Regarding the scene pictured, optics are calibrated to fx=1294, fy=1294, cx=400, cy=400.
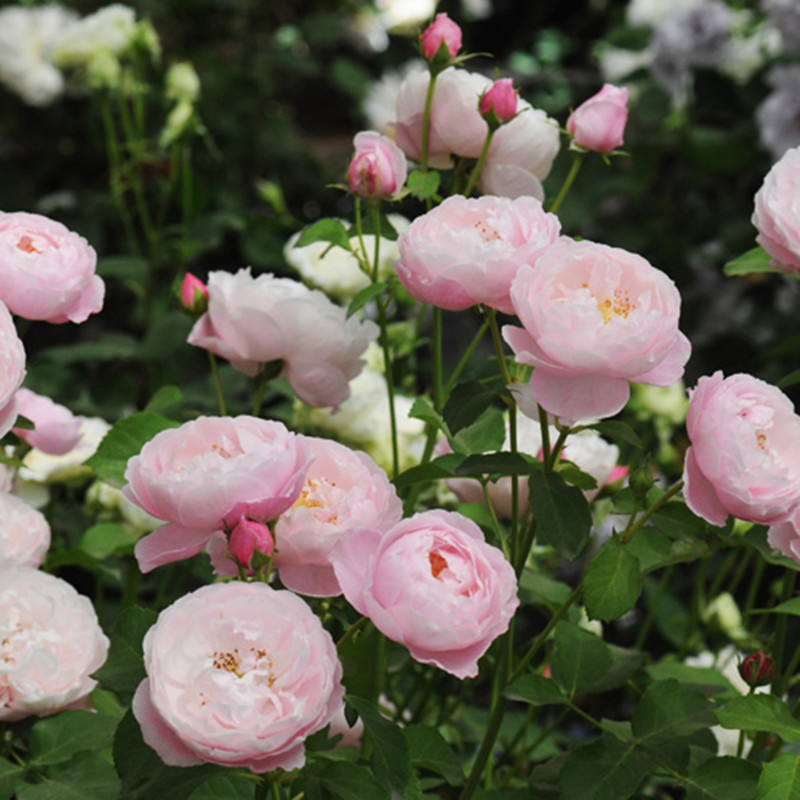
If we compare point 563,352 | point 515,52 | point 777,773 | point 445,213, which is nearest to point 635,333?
point 563,352

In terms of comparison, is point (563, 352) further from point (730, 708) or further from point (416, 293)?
point (730, 708)

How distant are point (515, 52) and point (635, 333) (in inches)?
101

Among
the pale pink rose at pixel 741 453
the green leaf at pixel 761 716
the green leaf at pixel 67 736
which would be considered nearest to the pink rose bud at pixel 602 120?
the pale pink rose at pixel 741 453

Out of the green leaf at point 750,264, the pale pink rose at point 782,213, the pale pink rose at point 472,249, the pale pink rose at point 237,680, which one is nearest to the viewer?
the pale pink rose at point 237,680

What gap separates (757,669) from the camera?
0.74 m

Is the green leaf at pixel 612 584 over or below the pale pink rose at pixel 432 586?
below

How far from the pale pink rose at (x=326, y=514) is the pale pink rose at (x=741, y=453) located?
15 cm

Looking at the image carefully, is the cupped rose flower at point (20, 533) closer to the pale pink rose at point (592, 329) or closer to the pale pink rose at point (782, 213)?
the pale pink rose at point (592, 329)

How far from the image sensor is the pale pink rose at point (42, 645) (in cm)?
71

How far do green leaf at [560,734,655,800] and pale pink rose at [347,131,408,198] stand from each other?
35 cm

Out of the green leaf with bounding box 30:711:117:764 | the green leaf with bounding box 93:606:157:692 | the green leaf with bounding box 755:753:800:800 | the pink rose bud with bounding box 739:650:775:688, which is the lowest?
the green leaf with bounding box 30:711:117:764

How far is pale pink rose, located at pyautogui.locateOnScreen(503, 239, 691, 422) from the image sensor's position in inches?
23.4

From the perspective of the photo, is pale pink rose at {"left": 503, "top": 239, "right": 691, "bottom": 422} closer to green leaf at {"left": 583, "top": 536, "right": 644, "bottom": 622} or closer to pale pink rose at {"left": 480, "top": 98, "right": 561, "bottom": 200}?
green leaf at {"left": 583, "top": 536, "right": 644, "bottom": 622}

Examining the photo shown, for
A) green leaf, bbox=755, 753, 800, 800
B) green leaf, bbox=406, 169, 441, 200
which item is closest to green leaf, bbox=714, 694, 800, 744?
green leaf, bbox=755, 753, 800, 800
